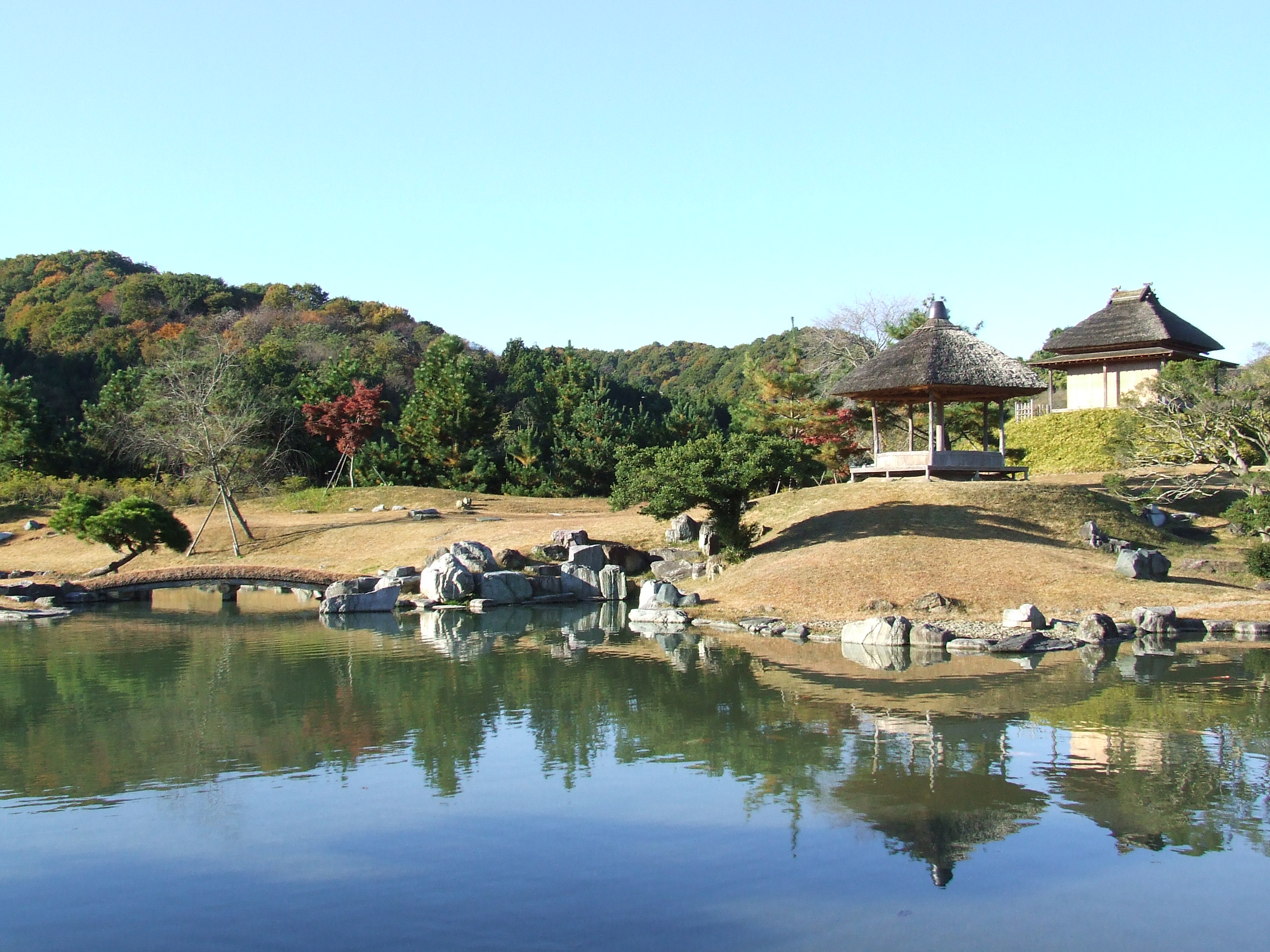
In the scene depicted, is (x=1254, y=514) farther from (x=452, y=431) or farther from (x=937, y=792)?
(x=452, y=431)

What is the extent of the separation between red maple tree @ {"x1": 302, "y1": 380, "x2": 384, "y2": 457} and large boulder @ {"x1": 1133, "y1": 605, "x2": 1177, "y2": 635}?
3062 centimetres

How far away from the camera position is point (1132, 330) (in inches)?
1451

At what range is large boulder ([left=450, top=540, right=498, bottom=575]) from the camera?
1020 inches

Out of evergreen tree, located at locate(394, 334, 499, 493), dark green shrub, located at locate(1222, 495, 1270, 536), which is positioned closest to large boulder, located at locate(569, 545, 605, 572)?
evergreen tree, located at locate(394, 334, 499, 493)

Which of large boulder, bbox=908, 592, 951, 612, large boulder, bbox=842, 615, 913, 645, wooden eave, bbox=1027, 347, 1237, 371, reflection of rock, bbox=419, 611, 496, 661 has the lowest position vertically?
reflection of rock, bbox=419, 611, 496, 661

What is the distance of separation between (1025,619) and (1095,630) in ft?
3.79

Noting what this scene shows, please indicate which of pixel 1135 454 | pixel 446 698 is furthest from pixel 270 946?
pixel 1135 454

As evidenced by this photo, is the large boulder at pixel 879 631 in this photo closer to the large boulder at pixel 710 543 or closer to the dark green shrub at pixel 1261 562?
the dark green shrub at pixel 1261 562

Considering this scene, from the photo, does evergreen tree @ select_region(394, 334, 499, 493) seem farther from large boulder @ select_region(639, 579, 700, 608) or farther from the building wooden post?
large boulder @ select_region(639, 579, 700, 608)

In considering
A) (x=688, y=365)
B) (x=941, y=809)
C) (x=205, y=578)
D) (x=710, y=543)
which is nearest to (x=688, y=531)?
(x=710, y=543)

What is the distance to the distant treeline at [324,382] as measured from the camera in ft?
136

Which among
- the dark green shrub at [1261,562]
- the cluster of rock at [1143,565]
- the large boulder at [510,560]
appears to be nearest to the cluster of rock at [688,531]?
the large boulder at [510,560]

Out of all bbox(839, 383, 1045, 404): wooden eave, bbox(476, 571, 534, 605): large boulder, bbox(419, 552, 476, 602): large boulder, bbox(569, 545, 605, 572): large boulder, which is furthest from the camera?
bbox(569, 545, 605, 572): large boulder

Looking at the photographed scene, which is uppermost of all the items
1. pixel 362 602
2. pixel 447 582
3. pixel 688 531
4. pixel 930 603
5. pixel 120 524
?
pixel 120 524
